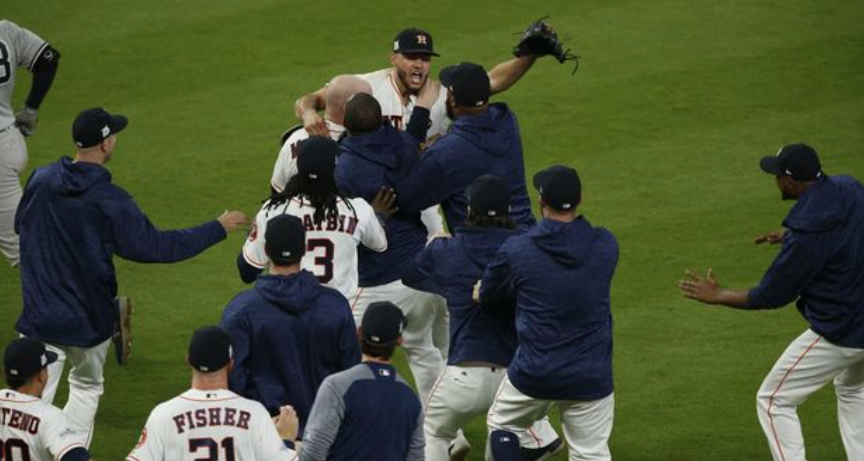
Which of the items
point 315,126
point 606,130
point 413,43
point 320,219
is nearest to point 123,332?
point 315,126

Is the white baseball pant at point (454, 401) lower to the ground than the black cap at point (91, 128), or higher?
lower

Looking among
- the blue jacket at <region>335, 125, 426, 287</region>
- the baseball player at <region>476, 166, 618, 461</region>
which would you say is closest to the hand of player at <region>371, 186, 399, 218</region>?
the blue jacket at <region>335, 125, 426, 287</region>

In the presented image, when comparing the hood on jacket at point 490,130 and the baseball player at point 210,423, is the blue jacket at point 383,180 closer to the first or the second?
the hood on jacket at point 490,130

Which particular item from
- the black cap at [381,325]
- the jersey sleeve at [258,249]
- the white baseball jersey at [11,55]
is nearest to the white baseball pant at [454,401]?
the jersey sleeve at [258,249]

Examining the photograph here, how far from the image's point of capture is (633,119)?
13.7 meters

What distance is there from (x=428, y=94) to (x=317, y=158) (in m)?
1.78

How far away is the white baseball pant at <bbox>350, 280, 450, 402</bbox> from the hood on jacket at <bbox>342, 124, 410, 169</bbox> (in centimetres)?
70

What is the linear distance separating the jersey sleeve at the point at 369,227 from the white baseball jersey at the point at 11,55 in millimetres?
3517

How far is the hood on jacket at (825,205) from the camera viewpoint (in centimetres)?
782

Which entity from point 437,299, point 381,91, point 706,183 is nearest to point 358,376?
point 437,299

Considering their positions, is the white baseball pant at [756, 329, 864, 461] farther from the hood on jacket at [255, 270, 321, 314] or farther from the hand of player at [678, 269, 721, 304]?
the hood on jacket at [255, 270, 321, 314]

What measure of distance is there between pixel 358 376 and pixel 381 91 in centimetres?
331

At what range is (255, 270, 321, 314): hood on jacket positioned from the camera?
689 centimetres

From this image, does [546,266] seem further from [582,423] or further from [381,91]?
[381,91]
